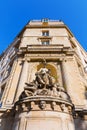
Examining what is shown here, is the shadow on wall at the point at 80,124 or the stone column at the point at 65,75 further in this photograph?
the stone column at the point at 65,75

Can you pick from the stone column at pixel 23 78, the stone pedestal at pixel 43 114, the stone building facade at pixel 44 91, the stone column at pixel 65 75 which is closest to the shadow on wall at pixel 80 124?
the stone building facade at pixel 44 91

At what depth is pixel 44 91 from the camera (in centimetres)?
1421

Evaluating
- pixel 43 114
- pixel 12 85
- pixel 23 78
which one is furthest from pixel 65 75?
pixel 43 114

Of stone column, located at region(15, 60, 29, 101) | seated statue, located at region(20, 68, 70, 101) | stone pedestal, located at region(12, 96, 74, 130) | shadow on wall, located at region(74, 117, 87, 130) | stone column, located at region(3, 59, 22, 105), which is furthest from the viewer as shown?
stone column, located at region(15, 60, 29, 101)

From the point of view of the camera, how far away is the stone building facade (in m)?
13.0

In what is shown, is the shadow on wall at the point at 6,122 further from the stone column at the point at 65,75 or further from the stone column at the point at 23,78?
the stone column at the point at 65,75

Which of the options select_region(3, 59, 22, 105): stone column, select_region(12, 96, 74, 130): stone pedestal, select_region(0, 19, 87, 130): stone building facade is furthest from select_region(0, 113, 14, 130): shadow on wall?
select_region(3, 59, 22, 105): stone column

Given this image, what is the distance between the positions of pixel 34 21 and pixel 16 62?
49.2 ft

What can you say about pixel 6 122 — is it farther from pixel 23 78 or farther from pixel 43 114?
pixel 23 78

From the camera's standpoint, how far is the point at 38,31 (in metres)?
30.0

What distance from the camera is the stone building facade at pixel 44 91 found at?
1302 centimetres

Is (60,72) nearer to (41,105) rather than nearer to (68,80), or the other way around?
(68,80)

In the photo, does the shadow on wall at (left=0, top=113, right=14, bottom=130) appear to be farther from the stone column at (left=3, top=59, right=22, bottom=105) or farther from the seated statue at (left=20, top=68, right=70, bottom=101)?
the stone column at (left=3, top=59, right=22, bottom=105)

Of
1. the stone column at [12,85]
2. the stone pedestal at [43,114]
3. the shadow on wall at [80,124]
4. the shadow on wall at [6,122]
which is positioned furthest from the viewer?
the stone column at [12,85]
